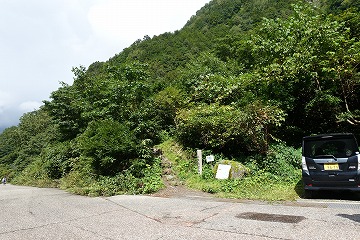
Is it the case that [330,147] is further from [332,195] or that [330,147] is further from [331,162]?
[332,195]

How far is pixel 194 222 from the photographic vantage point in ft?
18.0

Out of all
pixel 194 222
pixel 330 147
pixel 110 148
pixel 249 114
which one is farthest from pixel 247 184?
pixel 110 148

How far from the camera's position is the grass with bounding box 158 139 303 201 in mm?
8172

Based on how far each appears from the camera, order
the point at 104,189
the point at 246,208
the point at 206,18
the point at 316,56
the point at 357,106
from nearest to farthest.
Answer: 1. the point at 246,208
2. the point at 104,189
3. the point at 316,56
4. the point at 357,106
5. the point at 206,18

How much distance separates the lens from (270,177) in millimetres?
9750

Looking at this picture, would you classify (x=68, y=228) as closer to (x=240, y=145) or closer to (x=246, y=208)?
(x=246, y=208)

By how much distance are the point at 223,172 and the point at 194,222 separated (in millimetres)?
4904

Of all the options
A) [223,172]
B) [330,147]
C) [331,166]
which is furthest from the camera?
[223,172]

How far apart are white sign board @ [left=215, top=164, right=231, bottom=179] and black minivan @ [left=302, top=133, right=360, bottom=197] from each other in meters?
Result: 3.11

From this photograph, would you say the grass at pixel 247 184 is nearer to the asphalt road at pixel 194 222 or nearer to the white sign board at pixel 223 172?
the white sign board at pixel 223 172

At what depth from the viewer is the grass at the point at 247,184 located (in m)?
8.17

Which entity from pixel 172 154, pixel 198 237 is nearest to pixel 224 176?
pixel 172 154

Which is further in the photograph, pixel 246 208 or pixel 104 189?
pixel 104 189

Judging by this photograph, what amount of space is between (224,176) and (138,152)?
4.55 m
